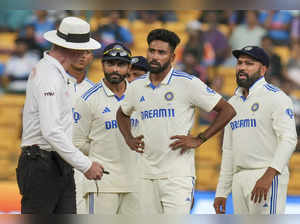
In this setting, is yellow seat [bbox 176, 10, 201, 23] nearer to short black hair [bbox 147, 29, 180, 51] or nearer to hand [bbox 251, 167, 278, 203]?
short black hair [bbox 147, 29, 180, 51]

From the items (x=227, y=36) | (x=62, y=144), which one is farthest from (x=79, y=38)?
(x=227, y=36)

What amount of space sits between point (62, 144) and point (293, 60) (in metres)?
7.66

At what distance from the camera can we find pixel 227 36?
10375 millimetres

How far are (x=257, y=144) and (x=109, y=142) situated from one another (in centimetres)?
109

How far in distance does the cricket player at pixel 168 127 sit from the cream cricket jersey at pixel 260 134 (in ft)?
1.09

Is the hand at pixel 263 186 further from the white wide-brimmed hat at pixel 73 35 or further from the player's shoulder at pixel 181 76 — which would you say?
the white wide-brimmed hat at pixel 73 35

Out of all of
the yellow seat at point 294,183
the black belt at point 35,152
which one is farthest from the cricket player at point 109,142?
the yellow seat at point 294,183

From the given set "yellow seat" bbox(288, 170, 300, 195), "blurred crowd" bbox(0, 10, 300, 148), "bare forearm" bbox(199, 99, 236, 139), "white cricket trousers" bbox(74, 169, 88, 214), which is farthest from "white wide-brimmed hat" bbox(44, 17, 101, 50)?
"yellow seat" bbox(288, 170, 300, 195)

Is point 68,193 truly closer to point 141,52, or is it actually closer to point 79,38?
point 79,38

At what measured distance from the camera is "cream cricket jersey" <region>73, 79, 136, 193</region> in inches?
191

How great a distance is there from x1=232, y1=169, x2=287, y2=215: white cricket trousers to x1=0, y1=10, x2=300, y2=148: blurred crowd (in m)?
5.23

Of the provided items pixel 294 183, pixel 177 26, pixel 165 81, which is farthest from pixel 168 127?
pixel 177 26

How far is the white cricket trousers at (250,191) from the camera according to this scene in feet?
14.4

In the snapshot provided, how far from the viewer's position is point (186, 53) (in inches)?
396
